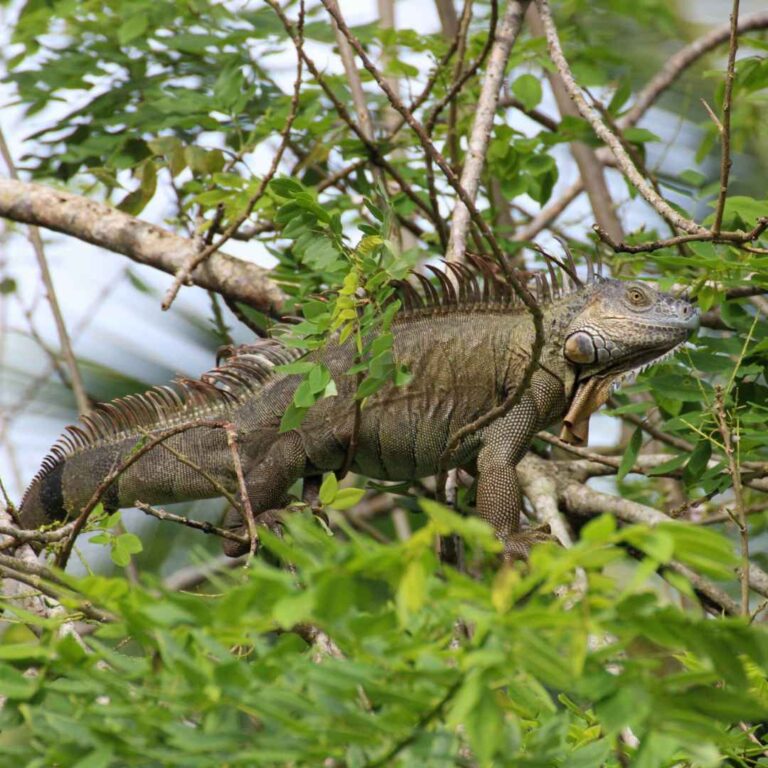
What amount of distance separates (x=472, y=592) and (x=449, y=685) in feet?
0.64

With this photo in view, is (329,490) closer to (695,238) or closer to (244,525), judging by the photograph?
(244,525)

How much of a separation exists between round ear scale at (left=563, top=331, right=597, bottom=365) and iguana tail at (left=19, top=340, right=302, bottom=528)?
0.93 meters

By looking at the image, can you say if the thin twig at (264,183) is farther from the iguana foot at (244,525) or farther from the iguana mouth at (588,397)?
the iguana mouth at (588,397)

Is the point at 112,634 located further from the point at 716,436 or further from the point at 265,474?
the point at 716,436

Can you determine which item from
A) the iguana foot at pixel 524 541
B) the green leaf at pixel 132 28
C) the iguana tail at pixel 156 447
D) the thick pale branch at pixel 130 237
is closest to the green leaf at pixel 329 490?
the iguana foot at pixel 524 541

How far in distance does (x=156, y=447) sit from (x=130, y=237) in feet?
4.51

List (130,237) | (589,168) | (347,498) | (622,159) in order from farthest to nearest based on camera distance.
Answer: (589,168), (130,237), (622,159), (347,498)

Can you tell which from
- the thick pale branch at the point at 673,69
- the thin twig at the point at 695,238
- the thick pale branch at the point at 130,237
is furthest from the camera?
the thick pale branch at the point at 673,69

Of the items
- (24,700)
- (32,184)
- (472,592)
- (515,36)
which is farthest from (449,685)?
(32,184)

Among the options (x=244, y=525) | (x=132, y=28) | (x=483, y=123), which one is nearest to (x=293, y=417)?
(x=244, y=525)

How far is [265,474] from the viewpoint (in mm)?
4117

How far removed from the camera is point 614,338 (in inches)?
163

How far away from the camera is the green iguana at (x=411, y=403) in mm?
4129

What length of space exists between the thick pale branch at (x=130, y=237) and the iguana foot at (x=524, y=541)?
5.51 ft
